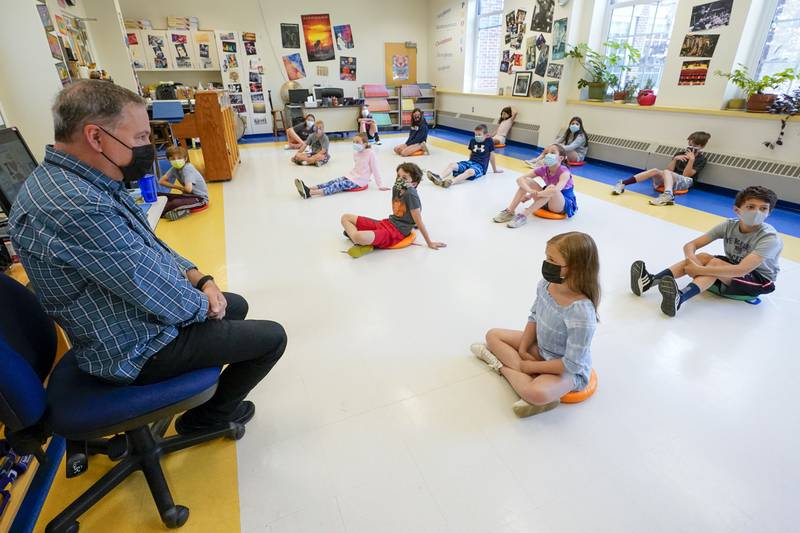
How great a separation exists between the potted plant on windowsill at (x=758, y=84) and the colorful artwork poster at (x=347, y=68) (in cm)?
782

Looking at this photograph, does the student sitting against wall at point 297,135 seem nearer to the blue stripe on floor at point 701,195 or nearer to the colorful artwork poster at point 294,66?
the colorful artwork poster at point 294,66

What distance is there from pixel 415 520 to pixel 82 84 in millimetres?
1661

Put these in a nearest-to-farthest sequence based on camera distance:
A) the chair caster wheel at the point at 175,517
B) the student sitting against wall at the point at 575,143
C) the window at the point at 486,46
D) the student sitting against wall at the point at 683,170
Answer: the chair caster wheel at the point at 175,517
the student sitting against wall at the point at 683,170
the student sitting against wall at the point at 575,143
the window at the point at 486,46

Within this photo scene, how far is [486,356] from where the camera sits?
6.68 feet

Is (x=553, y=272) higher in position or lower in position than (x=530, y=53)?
lower

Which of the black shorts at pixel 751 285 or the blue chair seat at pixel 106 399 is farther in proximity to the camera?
the black shorts at pixel 751 285

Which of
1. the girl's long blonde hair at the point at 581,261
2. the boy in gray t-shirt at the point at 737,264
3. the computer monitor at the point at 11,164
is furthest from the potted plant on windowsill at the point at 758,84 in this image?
the computer monitor at the point at 11,164

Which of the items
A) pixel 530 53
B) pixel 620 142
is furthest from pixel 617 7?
pixel 620 142

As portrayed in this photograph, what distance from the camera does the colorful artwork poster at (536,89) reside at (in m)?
7.39

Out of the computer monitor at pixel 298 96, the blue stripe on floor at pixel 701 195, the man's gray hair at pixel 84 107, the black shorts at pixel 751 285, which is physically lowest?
the blue stripe on floor at pixel 701 195

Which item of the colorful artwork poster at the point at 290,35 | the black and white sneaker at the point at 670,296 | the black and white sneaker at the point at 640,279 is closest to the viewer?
the black and white sneaker at the point at 670,296

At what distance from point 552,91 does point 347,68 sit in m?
5.37

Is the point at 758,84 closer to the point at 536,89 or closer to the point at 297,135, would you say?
the point at 536,89

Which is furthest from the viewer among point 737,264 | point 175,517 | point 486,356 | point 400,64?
point 400,64
